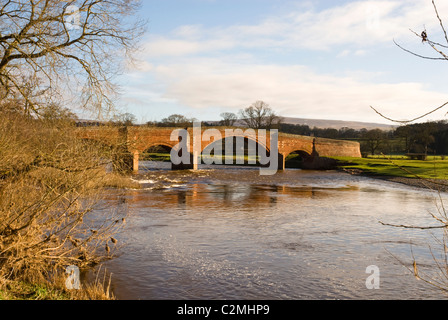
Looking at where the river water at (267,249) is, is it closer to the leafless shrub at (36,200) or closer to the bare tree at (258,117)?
the leafless shrub at (36,200)

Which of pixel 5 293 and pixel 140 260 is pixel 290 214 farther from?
pixel 5 293

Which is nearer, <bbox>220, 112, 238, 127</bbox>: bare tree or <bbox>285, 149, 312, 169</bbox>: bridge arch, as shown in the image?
<bbox>285, 149, 312, 169</bbox>: bridge arch

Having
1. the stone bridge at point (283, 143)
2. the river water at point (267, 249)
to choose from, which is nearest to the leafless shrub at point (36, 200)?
the river water at point (267, 249)

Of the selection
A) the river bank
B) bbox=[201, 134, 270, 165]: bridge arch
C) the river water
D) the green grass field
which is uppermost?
bbox=[201, 134, 270, 165]: bridge arch

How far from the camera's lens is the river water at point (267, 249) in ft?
27.7

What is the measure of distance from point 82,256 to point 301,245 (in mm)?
6257

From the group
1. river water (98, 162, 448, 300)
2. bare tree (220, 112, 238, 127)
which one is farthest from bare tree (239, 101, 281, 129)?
river water (98, 162, 448, 300)

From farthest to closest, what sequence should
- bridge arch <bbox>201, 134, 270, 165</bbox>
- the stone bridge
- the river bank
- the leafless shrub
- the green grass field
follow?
1. bridge arch <bbox>201, 134, 270, 165</bbox>
2. the stone bridge
3. the green grass field
4. the river bank
5. the leafless shrub

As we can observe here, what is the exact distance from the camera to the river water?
8453mm

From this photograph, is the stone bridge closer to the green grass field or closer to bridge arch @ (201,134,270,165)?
bridge arch @ (201,134,270,165)

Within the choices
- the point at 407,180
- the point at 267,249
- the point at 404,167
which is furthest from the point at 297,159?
the point at 267,249

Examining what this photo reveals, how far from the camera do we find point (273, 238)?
12898 mm

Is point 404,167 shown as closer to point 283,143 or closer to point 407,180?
point 407,180
